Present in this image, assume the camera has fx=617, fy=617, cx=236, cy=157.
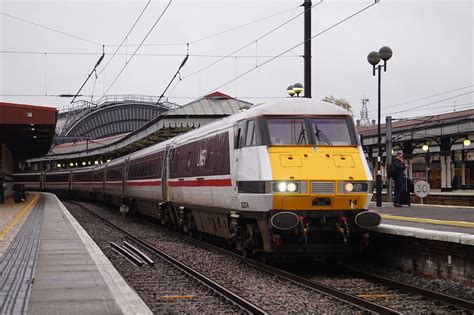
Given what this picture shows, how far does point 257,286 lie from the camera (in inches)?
406

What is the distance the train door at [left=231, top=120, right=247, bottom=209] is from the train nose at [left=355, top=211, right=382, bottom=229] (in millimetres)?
2423

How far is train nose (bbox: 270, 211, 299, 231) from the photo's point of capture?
1077cm

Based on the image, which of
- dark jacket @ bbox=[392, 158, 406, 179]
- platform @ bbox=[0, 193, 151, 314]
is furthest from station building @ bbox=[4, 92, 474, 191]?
dark jacket @ bbox=[392, 158, 406, 179]

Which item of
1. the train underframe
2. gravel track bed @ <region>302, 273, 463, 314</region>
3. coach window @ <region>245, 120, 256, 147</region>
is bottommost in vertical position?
gravel track bed @ <region>302, 273, 463, 314</region>

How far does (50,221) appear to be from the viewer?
75.9ft

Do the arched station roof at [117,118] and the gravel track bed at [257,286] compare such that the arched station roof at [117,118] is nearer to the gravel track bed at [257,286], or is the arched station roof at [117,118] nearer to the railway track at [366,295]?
the gravel track bed at [257,286]

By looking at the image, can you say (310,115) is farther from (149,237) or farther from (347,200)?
(149,237)

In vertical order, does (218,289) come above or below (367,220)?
below

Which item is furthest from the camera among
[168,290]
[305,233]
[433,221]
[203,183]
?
[203,183]

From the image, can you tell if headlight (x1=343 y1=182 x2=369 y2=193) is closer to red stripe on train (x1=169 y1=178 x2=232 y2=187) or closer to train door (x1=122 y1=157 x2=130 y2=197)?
red stripe on train (x1=169 y1=178 x2=232 y2=187)

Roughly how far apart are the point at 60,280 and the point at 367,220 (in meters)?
5.44

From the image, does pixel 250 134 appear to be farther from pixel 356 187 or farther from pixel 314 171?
pixel 356 187

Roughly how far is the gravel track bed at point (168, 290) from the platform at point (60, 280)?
21.1 inches

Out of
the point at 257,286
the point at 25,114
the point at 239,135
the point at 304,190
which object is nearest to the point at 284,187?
the point at 304,190
